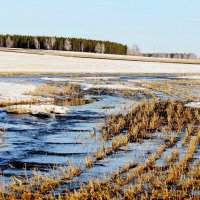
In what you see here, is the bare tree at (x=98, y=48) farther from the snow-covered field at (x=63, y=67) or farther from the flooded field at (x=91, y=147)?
the flooded field at (x=91, y=147)

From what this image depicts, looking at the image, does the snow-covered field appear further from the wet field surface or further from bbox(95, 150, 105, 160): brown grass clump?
bbox(95, 150, 105, 160): brown grass clump

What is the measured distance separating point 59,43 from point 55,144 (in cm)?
17275

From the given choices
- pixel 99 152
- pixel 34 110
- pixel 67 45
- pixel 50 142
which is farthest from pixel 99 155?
pixel 67 45

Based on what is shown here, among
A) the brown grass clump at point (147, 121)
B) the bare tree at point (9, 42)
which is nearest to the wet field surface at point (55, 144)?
the brown grass clump at point (147, 121)

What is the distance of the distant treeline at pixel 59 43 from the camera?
175125 millimetres

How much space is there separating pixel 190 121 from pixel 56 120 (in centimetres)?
569

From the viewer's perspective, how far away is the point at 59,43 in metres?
185

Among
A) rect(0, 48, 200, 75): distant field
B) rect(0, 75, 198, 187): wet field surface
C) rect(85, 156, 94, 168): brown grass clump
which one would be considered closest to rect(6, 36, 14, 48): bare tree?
rect(0, 48, 200, 75): distant field

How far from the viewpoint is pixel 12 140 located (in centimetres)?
1481

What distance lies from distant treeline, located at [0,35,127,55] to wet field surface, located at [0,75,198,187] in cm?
15689

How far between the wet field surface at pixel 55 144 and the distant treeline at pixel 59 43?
515ft

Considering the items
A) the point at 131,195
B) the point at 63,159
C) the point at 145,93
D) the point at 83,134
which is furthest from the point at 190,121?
the point at 145,93

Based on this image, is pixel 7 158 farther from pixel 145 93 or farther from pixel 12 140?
pixel 145 93

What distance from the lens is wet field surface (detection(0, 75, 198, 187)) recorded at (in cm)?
1138
